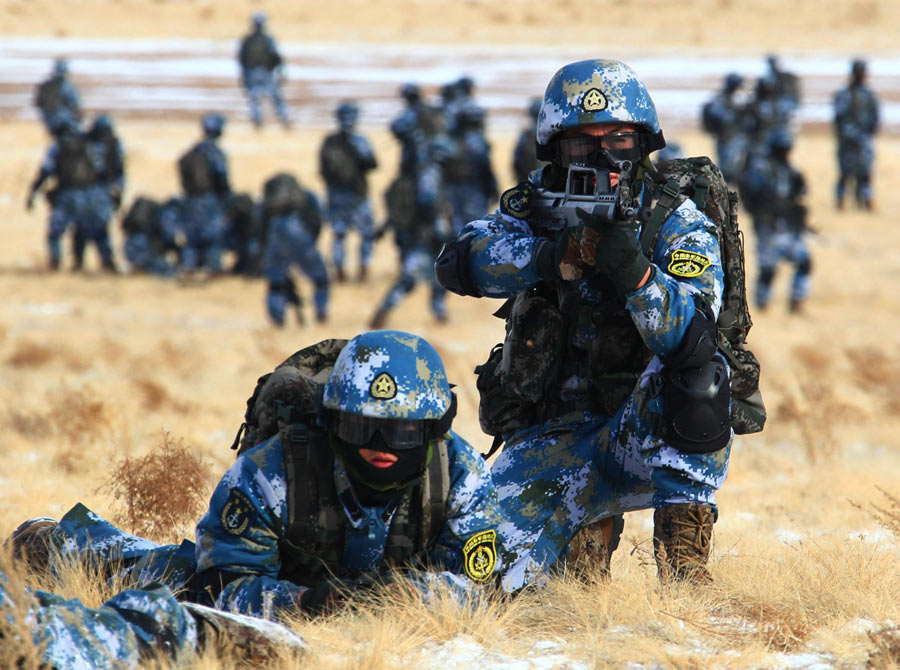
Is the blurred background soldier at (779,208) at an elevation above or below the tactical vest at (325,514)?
above

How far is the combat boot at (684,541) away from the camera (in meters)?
A: 4.05

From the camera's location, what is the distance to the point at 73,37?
36.8m

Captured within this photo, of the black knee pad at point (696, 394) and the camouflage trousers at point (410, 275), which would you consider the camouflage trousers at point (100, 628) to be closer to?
the black knee pad at point (696, 394)

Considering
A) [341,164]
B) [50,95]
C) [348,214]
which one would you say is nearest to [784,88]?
[348,214]

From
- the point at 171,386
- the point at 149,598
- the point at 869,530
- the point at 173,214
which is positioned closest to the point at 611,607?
the point at 149,598

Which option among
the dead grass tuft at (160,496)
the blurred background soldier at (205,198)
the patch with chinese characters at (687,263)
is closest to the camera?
the patch with chinese characters at (687,263)

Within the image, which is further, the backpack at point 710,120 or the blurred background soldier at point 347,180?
the backpack at point 710,120

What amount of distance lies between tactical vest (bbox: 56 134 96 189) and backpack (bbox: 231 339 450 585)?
12.4m

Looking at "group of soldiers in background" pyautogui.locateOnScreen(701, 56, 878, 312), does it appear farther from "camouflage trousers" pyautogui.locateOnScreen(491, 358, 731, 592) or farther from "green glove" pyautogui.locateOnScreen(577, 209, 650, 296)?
"green glove" pyautogui.locateOnScreen(577, 209, 650, 296)

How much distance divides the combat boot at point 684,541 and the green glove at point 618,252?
2.69 feet

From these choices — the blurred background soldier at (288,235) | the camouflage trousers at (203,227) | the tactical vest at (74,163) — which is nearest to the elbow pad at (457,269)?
the blurred background soldier at (288,235)

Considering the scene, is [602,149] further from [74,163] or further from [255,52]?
[255,52]

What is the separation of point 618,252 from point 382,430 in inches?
34.5

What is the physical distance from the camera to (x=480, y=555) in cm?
377
